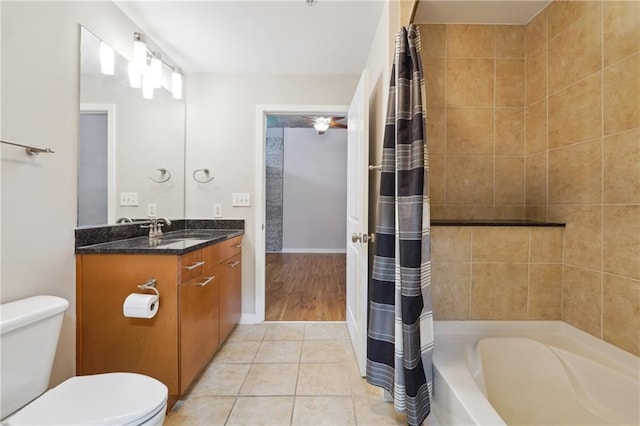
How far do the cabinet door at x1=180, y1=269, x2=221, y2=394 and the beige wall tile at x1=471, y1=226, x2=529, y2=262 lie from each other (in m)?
1.54

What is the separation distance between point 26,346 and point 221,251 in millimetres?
1088

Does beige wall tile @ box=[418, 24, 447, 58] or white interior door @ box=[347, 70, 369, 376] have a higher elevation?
beige wall tile @ box=[418, 24, 447, 58]

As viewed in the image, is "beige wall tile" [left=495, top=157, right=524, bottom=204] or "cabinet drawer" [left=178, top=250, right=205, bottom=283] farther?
"beige wall tile" [left=495, top=157, right=524, bottom=204]

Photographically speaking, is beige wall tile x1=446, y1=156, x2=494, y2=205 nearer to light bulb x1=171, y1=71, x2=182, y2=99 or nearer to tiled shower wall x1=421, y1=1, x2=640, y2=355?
tiled shower wall x1=421, y1=1, x2=640, y2=355

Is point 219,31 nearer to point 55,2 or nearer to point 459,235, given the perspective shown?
point 55,2

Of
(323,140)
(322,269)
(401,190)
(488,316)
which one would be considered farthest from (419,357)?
(323,140)

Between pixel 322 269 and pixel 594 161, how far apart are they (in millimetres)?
3738

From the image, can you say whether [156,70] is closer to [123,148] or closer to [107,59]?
[107,59]

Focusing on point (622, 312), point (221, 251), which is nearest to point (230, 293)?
point (221, 251)

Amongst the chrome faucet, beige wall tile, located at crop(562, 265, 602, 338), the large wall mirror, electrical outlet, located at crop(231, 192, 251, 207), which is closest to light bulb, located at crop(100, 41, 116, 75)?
the large wall mirror

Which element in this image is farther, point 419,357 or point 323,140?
point 323,140

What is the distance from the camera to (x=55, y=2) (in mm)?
1357

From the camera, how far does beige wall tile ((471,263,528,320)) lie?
1.50 m

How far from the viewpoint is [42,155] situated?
1.29 metres
